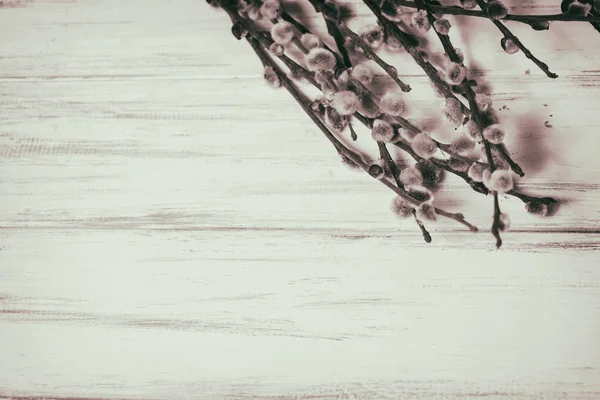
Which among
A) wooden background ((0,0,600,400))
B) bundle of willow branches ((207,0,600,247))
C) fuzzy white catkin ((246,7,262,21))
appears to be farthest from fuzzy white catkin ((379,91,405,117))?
fuzzy white catkin ((246,7,262,21))

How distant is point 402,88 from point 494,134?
0.13 m

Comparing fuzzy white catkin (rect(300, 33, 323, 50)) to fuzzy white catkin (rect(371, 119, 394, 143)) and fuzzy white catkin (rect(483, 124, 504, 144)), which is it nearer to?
fuzzy white catkin (rect(371, 119, 394, 143))

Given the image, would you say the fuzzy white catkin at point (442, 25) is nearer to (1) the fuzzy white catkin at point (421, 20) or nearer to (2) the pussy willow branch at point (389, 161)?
(1) the fuzzy white catkin at point (421, 20)

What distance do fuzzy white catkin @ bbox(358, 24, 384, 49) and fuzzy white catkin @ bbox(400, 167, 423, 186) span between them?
19cm

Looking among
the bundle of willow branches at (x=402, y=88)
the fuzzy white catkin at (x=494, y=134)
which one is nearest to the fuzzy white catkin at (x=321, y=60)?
the bundle of willow branches at (x=402, y=88)

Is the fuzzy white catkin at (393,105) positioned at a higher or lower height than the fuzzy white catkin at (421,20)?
lower

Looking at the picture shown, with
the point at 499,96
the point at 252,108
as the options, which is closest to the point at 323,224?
the point at 252,108

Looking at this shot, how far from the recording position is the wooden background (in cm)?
66

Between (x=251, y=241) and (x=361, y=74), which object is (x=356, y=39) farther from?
(x=251, y=241)

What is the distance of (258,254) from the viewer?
2.29 feet

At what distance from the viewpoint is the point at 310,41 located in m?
0.66

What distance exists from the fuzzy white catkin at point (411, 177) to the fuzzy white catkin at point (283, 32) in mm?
237

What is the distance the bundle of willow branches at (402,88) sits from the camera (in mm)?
597

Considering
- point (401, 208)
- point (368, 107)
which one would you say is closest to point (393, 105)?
point (368, 107)
